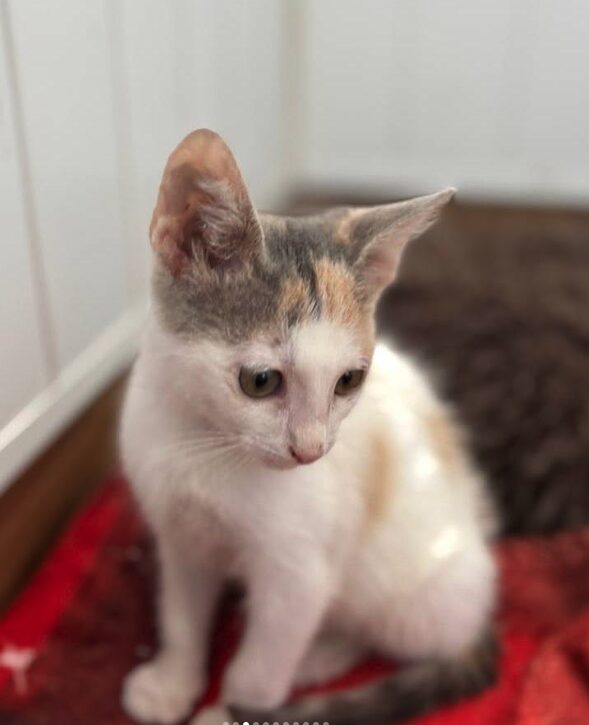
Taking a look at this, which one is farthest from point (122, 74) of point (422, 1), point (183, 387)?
point (422, 1)

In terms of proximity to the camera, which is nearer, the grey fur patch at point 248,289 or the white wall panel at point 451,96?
the grey fur patch at point 248,289

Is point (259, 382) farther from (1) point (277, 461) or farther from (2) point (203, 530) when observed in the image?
(2) point (203, 530)

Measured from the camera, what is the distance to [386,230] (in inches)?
31.4

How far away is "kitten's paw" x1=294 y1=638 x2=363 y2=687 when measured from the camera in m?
1.10

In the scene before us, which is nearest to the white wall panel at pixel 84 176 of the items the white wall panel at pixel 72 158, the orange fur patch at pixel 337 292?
the white wall panel at pixel 72 158

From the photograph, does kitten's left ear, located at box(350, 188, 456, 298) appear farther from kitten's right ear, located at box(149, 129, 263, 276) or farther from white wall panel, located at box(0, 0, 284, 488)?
white wall panel, located at box(0, 0, 284, 488)

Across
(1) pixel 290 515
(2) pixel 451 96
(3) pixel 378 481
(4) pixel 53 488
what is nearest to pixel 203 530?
(1) pixel 290 515

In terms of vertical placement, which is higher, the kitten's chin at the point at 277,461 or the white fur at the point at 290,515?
the kitten's chin at the point at 277,461

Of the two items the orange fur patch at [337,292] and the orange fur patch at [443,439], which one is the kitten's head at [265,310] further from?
the orange fur patch at [443,439]

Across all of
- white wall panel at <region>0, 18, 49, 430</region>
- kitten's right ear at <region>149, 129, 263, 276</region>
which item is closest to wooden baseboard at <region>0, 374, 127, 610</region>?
white wall panel at <region>0, 18, 49, 430</region>

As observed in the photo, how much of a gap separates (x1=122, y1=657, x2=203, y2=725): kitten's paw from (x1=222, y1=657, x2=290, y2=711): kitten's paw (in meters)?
0.08

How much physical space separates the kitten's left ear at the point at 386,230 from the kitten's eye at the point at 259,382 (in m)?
0.14

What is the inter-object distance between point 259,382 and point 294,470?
0.15m

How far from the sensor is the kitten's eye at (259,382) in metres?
0.75
